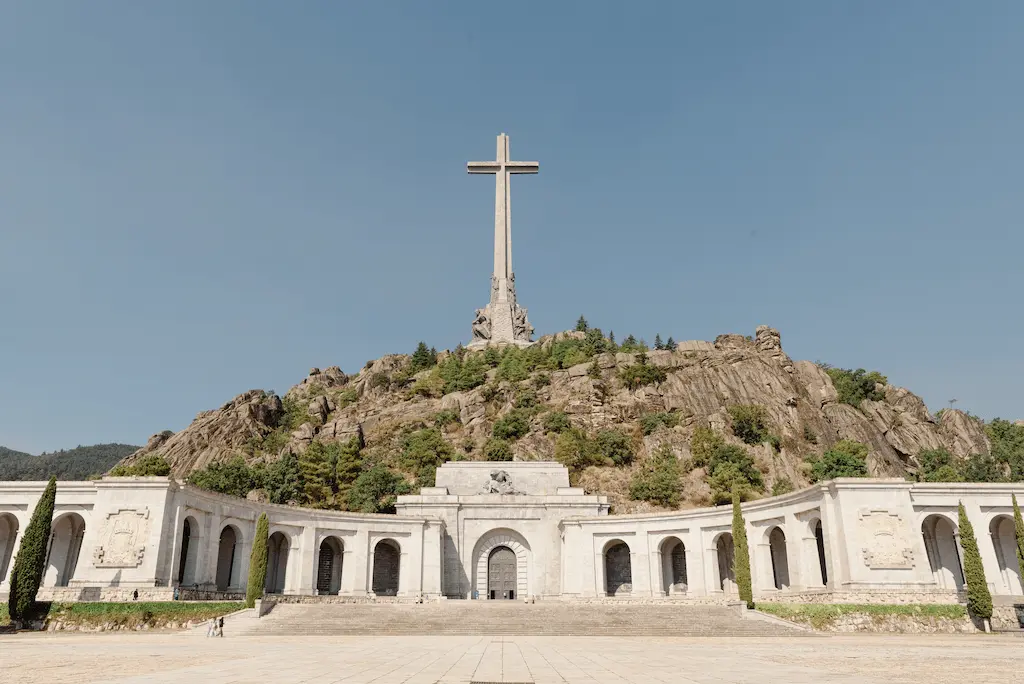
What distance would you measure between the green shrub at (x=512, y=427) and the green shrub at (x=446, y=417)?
6.05 meters

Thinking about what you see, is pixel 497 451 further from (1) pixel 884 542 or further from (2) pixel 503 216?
(1) pixel 884 542

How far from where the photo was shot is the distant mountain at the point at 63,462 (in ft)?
379

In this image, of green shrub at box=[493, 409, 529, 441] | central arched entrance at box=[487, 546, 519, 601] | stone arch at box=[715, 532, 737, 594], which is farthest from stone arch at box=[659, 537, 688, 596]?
green shrub at box=[493, 409, 529, 441]

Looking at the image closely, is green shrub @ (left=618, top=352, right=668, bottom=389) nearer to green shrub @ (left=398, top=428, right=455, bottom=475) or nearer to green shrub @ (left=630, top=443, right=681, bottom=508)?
green shrub @ (left=630, top=443, right=681, bottom=508)

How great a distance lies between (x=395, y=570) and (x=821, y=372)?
196ft

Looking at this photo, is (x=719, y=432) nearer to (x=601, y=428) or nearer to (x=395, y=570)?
(x=601, y=428)

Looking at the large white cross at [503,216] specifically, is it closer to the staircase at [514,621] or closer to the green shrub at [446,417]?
the green shrub at [446,417]

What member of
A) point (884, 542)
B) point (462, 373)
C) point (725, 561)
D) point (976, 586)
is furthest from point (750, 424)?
point (976, 586)

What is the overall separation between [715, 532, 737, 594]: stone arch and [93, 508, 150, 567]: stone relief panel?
3125 centimetres

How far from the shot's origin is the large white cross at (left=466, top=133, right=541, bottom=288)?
320 ft

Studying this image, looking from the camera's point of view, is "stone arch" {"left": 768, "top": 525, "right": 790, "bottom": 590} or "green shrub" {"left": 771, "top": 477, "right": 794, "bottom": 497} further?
"green shrub" {"left": 771, "top": 477, "right": 794, "bottom": 497}

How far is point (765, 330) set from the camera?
91.8 m

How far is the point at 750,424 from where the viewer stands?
72.6 metres

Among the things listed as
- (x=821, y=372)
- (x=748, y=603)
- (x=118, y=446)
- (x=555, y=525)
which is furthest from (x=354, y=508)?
(x=118, y=446)
